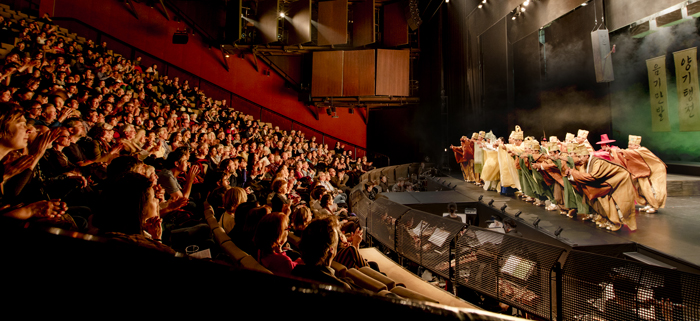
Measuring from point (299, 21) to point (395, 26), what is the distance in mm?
3792

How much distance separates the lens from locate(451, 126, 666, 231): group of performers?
4.45 metres

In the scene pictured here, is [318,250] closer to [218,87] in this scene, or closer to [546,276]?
[546,276]

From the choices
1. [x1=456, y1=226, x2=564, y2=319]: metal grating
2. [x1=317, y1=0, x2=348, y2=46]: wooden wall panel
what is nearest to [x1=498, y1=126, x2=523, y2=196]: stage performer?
[x1=456, y1=226, x2=564, y2=319]: metal grating

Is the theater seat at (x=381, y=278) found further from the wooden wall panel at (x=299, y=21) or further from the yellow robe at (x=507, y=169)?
the wooden wall panel at (x=299, y=21)

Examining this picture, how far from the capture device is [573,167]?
16.9 ft

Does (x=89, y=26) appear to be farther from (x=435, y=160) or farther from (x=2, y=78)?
(x=435, y=160)

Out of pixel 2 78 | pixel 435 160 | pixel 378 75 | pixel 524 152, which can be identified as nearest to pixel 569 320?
pixel 524 152

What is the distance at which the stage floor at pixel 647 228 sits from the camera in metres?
3.44

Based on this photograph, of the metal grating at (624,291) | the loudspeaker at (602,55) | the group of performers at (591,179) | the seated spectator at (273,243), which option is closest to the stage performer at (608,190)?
the group of performers at (591,179)

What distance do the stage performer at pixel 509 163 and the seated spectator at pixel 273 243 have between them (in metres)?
6.75

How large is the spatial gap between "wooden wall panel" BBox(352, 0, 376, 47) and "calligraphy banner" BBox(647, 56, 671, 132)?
8.18 meters

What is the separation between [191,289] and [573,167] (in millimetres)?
6142

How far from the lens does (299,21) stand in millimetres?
11398

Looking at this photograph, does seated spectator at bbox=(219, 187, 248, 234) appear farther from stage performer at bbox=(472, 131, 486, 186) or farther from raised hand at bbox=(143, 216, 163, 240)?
stage performer at bbox=(472, 131, 486, 186)
